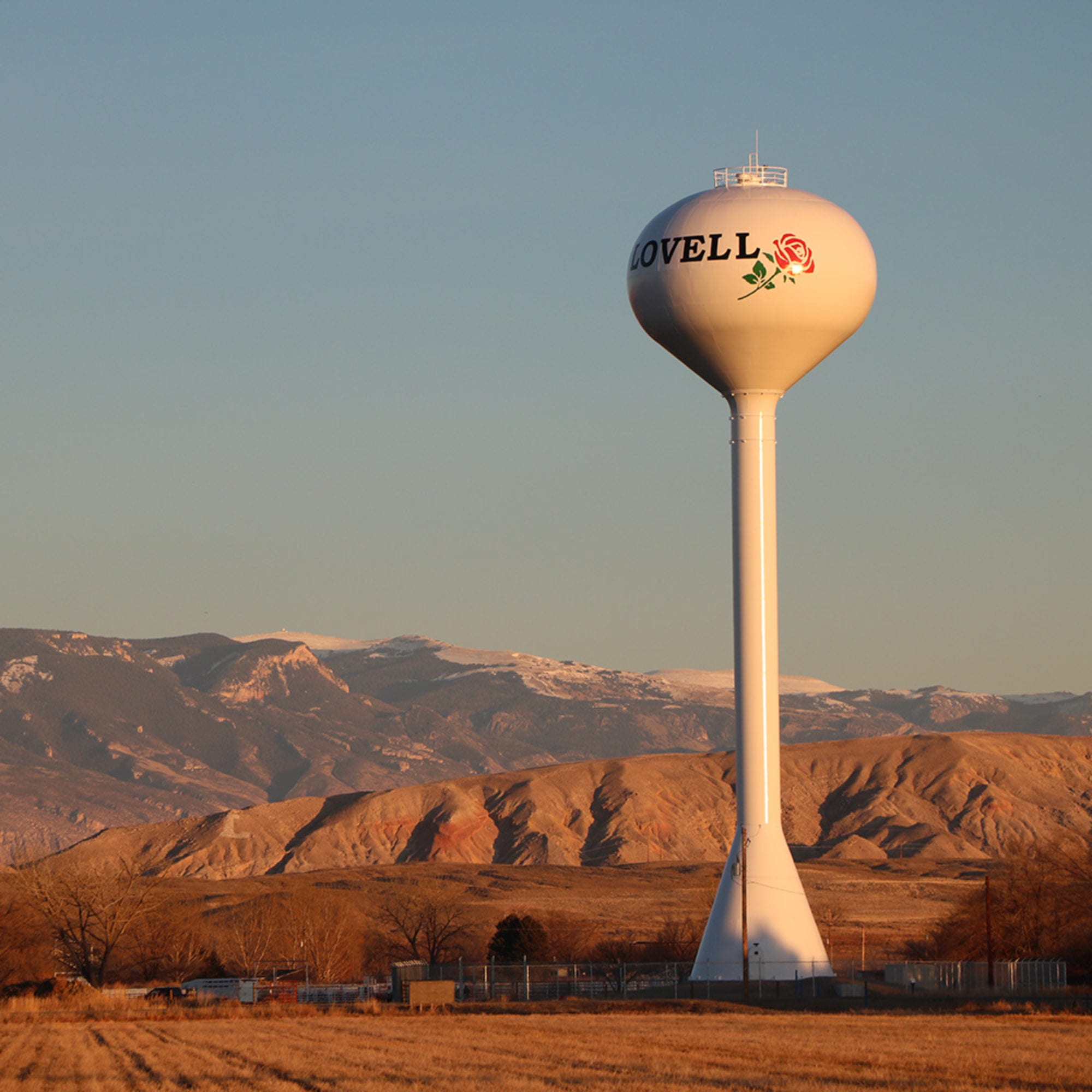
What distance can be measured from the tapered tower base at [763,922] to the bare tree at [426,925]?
28.5m

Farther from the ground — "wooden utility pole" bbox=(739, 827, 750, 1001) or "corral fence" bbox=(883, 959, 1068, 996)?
"wooden utility pole" bbox=(739, 827, 750, 1001)

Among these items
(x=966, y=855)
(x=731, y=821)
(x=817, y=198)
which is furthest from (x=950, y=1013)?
(x=731, y=821)

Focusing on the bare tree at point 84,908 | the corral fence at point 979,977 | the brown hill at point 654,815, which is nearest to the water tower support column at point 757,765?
the corral fence at point 979,977

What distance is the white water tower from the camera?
47.3m

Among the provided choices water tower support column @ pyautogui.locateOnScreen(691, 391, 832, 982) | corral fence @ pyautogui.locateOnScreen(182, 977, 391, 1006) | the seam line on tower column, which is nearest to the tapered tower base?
water tower support column @ pyautogui.locateOnScreen(691, 391, 832, 982)

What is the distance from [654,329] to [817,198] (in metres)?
5.77

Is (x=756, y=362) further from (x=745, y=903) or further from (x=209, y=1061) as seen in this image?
(x=209, y=1061)

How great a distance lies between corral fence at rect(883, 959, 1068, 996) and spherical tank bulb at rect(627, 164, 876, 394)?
60.7 ft

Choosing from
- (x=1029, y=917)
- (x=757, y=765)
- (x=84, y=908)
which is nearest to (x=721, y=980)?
(x=757, y=765)

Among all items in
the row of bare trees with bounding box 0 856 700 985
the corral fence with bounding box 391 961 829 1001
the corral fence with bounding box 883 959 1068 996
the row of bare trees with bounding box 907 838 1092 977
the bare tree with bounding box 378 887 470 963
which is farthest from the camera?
the bare tree with bounding box 378 887 470 963

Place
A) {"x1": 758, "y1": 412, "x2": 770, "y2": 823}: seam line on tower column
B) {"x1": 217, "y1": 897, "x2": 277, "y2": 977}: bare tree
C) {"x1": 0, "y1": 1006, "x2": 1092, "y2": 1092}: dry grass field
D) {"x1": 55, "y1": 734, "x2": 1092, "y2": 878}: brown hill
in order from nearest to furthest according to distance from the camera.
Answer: {"x1": 0, "y1": 1006, "x2": 1092, "y2": 1092}: dry grass field
{"x1": 758, "y1": 412, "x2": 770, "y2": 823}: seam line on tower column
{"x1": 217, "y1": 897, "x2": 277, "y2": 977}: bare tree
{"x1": 55, "y1": 734, "x2": 1092, "y2": 878}: brown hill

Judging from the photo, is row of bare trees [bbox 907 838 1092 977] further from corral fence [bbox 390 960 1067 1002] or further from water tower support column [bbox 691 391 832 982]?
water tower support column [bbox 691 391 832 982]

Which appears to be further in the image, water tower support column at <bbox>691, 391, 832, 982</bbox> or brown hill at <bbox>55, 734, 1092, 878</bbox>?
brown hill at <bbox>55, 734, 1092, 878</bbox>

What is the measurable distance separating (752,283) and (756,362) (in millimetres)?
2129
